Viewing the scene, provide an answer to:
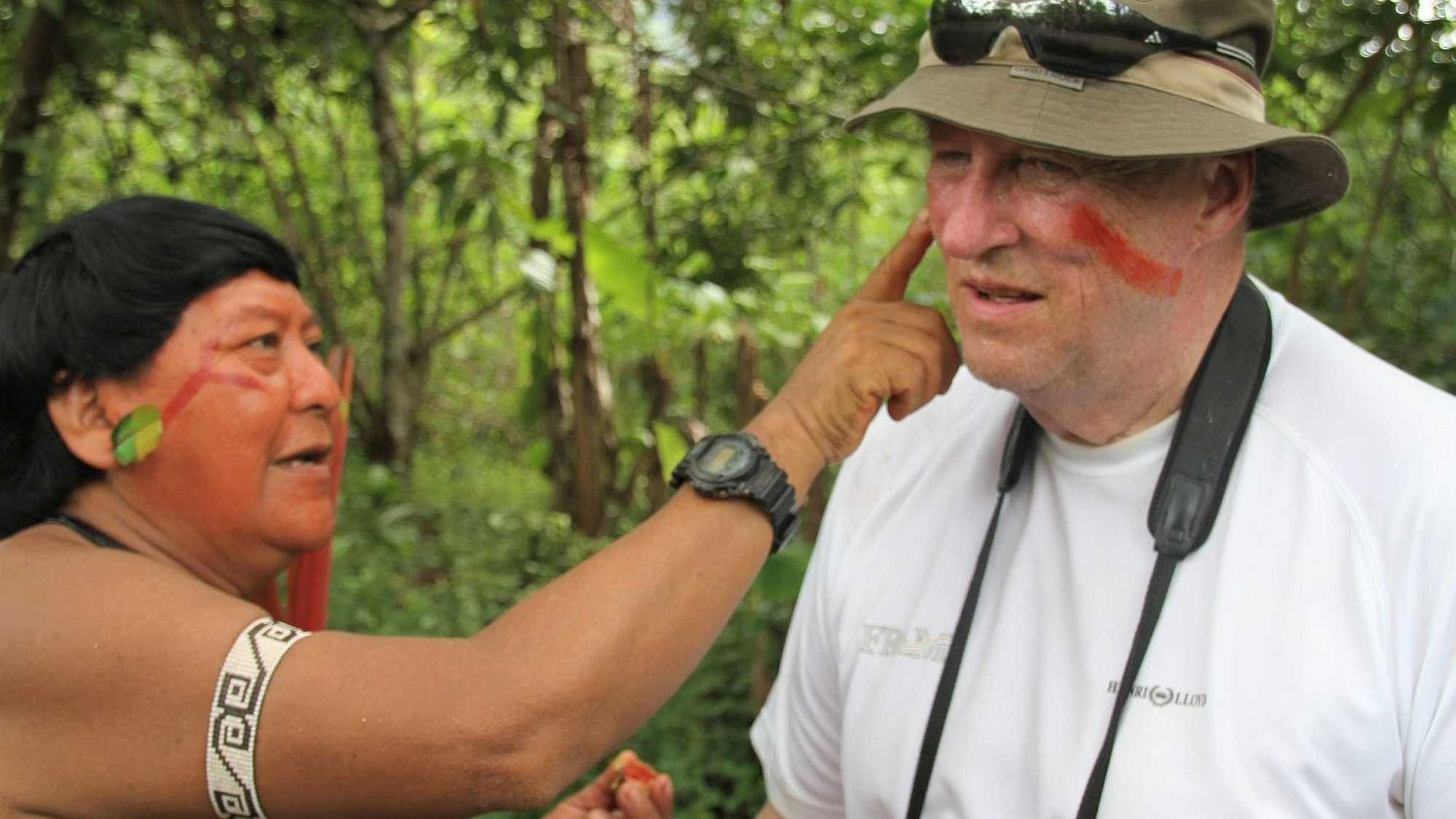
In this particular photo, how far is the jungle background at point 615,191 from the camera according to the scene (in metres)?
3.91

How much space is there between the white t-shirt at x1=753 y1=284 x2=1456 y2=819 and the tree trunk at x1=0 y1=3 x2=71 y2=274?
3.79 meters

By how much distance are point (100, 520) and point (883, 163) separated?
3.94m

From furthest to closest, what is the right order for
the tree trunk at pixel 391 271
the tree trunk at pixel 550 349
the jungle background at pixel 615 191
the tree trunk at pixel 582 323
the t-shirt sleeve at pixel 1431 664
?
the tree trunk at pixel 391 271 → the tree trunk at pixel 550 349 → the tree trunk at pixel 582 323 → the jungle background at pixel 615 191 → the t-shirt sleeve at pixel 1431 664

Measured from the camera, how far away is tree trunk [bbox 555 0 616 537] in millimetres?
4410

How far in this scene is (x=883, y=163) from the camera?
5402mm

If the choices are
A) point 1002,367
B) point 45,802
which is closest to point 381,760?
point 45,802

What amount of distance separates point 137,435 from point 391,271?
4042 mm

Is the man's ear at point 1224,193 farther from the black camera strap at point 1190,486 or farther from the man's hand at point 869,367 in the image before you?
the man's hand at point 869,367

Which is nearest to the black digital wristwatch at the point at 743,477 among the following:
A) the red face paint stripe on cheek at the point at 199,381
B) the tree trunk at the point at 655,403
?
the red face paint stripe on cheek at the point at 199,381

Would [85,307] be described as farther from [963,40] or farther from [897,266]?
[963,40]

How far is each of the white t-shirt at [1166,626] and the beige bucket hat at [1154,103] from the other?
0.35 meters

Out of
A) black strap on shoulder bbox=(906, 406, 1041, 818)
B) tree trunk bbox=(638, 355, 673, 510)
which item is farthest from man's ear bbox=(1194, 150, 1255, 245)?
tree trunk bbox=(638, 355, 673, 510)

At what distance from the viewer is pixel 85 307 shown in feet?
6.77

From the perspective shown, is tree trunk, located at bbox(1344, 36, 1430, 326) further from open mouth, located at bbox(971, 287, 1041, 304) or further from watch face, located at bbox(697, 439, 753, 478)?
watch face, located at bbox(697, 439, 753, 478)
